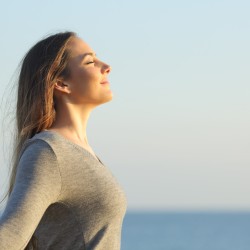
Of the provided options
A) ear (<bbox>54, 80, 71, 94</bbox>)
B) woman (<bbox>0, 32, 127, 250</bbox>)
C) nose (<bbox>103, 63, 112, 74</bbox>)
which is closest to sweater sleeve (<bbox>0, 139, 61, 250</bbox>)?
woman (<bbox>0, 32, 127, 250</bbox>)

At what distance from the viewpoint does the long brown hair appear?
10.6 ft

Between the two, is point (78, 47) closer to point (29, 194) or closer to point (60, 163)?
point (60, 163)

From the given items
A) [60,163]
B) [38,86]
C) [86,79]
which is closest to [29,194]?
[60,163]

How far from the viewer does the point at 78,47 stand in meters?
3.38

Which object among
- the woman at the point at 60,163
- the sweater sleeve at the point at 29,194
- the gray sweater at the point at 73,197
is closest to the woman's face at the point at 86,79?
the woman at the point at 60,163

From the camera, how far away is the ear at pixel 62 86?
10.9 feet

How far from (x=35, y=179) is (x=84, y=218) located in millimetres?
283

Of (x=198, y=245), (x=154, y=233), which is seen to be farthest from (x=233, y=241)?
(x=154, y=233)

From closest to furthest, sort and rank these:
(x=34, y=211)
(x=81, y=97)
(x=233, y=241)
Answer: (x=34, y=211) < (x=81, y=97) < (x=233, y=241)

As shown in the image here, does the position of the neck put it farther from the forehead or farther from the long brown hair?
the forehead

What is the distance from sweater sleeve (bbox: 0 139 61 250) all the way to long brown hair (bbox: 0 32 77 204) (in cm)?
20

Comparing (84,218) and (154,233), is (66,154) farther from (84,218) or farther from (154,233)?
(154,233)

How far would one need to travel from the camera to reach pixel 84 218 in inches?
122

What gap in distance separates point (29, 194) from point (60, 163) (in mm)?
242
